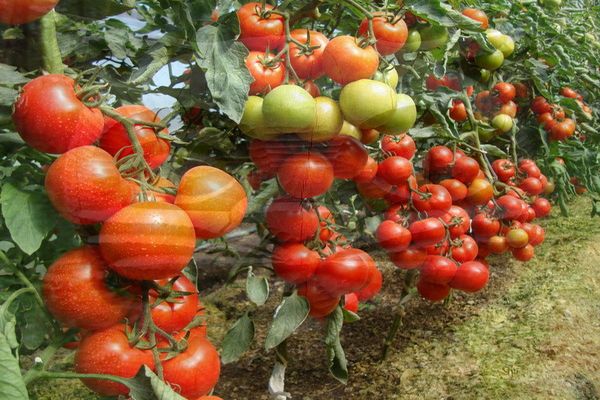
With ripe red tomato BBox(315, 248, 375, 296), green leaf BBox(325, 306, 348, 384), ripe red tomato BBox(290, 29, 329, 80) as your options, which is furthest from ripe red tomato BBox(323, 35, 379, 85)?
green leaf BBox(325, 306, 348, 384)

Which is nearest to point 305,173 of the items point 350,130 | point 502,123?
point 350,130

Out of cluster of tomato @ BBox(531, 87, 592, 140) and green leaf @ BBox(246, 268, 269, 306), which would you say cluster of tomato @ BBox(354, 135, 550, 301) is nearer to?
green leaf @ BBox(246, 268, 269, 306)

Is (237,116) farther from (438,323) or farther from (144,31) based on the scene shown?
(438,323)

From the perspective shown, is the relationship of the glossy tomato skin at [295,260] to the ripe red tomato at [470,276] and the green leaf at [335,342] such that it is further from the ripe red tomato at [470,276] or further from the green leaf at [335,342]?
the ripe red tomato at [470,276]

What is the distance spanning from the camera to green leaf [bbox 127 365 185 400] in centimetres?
37

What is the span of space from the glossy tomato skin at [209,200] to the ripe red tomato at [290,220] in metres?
0.13

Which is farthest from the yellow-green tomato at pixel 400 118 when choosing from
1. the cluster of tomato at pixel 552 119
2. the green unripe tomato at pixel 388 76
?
the cluster of tomato at pixel 552 119

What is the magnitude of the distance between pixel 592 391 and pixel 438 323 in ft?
1.03

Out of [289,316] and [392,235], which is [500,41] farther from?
[289,316]

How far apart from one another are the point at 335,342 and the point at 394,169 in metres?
0.22

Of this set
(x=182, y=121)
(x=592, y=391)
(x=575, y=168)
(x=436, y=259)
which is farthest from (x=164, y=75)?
(x=575, y=168)

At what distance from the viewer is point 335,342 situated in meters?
0.70

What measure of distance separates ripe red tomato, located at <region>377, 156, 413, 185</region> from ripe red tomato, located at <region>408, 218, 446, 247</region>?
69mm

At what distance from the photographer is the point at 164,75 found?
428mm
